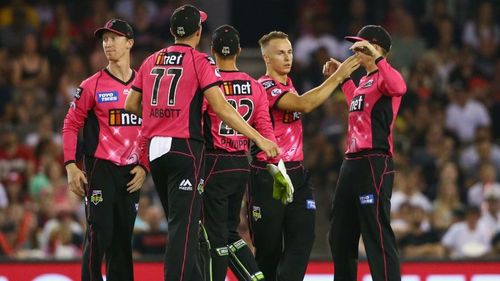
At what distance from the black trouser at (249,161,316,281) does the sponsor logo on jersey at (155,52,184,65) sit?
4.86 feet

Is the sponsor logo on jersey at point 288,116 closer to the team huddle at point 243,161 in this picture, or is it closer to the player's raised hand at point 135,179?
the team huddle at point 243,161

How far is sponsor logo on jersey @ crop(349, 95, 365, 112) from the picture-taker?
11039 millimetres

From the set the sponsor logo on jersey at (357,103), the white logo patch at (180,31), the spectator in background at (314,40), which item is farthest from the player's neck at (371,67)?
the spectator in background at (314,40)

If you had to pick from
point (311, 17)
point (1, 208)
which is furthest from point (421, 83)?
point (1, 208)

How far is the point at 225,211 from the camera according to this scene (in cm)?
1076

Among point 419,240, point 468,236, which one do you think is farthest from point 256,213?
point 468,236

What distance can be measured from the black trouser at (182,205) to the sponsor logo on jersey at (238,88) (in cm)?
93

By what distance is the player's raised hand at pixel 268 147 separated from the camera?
9977 millimetres

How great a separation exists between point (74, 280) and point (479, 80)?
27.2ft

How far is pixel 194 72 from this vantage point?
33.3ft

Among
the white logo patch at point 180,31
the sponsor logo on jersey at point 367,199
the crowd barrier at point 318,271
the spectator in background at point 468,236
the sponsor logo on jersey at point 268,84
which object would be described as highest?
the white logo patch at point 180,31

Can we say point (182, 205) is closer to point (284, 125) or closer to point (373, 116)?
point (284, 125)

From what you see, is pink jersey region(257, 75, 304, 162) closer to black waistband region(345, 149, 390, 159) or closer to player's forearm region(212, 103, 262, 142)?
black waistband region(345, 149, 390, 159)

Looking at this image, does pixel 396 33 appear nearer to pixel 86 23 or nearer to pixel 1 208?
pixel 86 23
